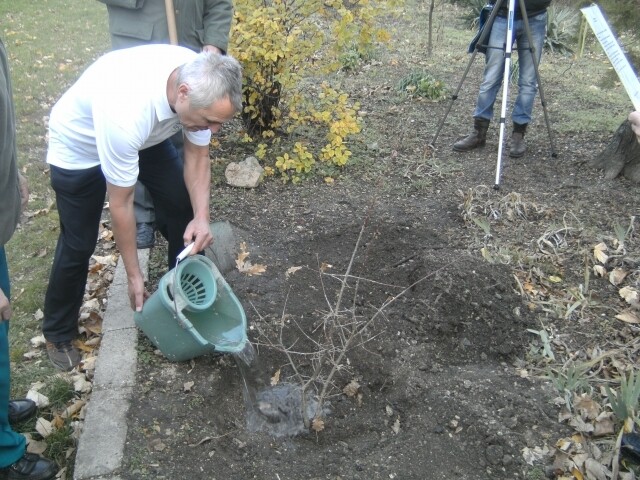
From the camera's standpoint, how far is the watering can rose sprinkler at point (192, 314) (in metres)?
2.49

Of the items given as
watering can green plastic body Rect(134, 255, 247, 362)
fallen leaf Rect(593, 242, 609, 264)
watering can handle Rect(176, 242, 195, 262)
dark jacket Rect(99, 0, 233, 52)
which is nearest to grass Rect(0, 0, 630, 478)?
watering can green plastic body Rect(134, 255, 247, 362)

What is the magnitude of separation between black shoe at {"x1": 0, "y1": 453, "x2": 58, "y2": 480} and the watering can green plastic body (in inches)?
26.3

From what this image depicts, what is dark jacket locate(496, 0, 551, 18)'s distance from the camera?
456 cm

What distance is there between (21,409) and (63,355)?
0.39 metres

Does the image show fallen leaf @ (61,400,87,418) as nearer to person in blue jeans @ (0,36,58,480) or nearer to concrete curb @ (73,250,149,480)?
concrete curb @ (73,250,149,480)

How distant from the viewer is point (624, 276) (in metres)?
3.34

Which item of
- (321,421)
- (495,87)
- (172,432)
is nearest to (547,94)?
(495,87)

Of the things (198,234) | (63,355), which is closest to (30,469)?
(63,355)

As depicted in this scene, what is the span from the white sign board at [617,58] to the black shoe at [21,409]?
2856mm

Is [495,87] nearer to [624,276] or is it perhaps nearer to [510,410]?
[624,276]

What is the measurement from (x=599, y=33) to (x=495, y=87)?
3.09m

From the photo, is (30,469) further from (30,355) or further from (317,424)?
(317,424)

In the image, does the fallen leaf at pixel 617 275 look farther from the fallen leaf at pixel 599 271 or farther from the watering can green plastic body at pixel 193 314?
the watering can green plastic body at pixel 193 314

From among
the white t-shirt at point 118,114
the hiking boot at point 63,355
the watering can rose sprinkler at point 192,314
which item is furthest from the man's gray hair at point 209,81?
Answer: the hiking boot at point 63,355
